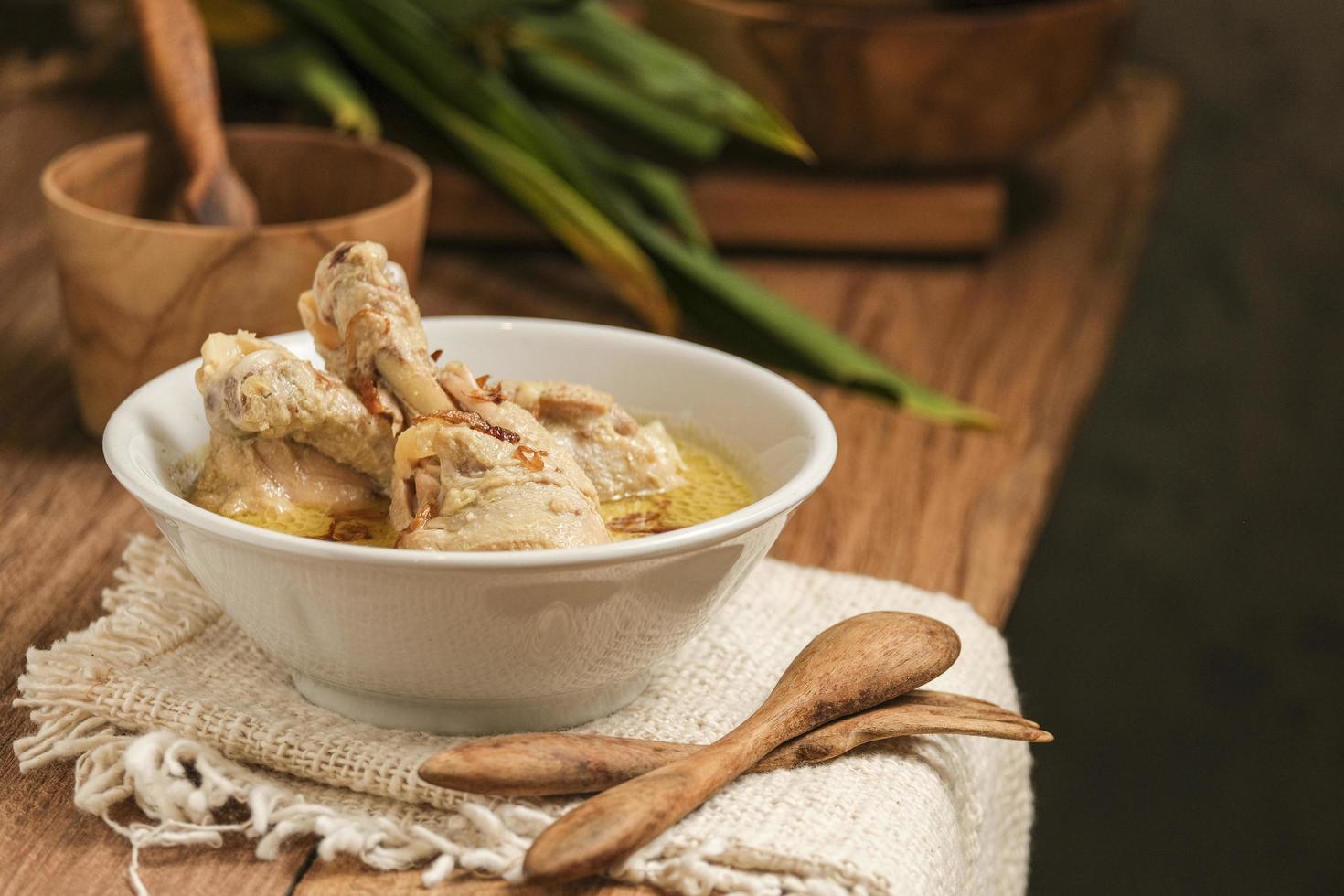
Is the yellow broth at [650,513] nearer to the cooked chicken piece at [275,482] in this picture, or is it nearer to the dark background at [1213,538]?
the cooked chicken piece at [275,482]

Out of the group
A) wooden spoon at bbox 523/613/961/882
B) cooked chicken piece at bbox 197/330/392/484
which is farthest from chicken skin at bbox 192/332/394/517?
wooden spoon at bbox 523/613/961/882

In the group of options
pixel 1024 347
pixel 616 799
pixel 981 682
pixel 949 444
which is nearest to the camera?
pixel 616 799

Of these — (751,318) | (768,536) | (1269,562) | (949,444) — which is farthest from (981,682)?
(1269,562)

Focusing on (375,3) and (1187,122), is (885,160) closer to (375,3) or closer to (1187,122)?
(375,3)

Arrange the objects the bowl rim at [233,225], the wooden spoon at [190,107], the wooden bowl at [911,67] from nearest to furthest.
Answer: the bowl rim at [233,225] → the wooden spoon at [190,107] → the wooden bowl at [911,67]

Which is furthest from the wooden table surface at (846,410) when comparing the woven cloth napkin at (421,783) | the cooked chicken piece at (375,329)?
the cooked chicken piece at (375,329)

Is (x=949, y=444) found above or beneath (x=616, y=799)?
beneath
